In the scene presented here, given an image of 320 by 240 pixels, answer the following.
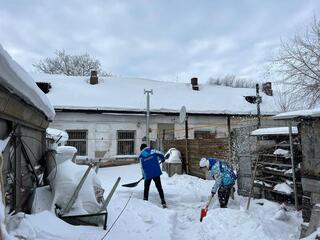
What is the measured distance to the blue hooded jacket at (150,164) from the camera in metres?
10.4

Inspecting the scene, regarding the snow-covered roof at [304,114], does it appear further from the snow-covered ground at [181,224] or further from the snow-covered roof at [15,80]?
the snow-covered roof at [15,80]

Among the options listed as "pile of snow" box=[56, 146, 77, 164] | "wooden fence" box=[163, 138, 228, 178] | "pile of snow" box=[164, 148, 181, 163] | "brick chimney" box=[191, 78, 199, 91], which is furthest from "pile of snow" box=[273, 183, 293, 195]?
"brick chimney" box=[191, 78, 199, 91]

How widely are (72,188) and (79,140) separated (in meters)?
15.7

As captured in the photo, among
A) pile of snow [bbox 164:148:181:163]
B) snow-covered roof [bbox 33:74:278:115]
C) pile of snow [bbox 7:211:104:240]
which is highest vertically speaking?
snow-covered roof [bbox 33:74:278:115]

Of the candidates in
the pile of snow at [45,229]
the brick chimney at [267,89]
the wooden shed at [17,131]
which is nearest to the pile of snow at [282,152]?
the pile of snow at [45,229]

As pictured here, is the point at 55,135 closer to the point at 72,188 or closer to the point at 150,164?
the point at 150,164

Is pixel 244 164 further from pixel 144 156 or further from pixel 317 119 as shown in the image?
pixel 317 119

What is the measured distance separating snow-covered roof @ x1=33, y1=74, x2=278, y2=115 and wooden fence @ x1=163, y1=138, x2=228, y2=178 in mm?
5234

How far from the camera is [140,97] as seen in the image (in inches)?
964

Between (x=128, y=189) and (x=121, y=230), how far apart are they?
622cm

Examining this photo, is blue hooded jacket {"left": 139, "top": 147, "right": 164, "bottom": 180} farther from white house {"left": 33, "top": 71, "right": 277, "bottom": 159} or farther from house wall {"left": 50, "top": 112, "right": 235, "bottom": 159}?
house wall {"left": 50, "top": 112, "right": 235, "bottom": 159}

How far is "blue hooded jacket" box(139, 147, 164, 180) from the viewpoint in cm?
1038

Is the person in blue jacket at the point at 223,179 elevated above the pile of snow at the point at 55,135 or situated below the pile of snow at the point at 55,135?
below

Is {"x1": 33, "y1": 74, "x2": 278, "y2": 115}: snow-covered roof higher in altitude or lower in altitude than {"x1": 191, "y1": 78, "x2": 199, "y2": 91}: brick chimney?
lower
